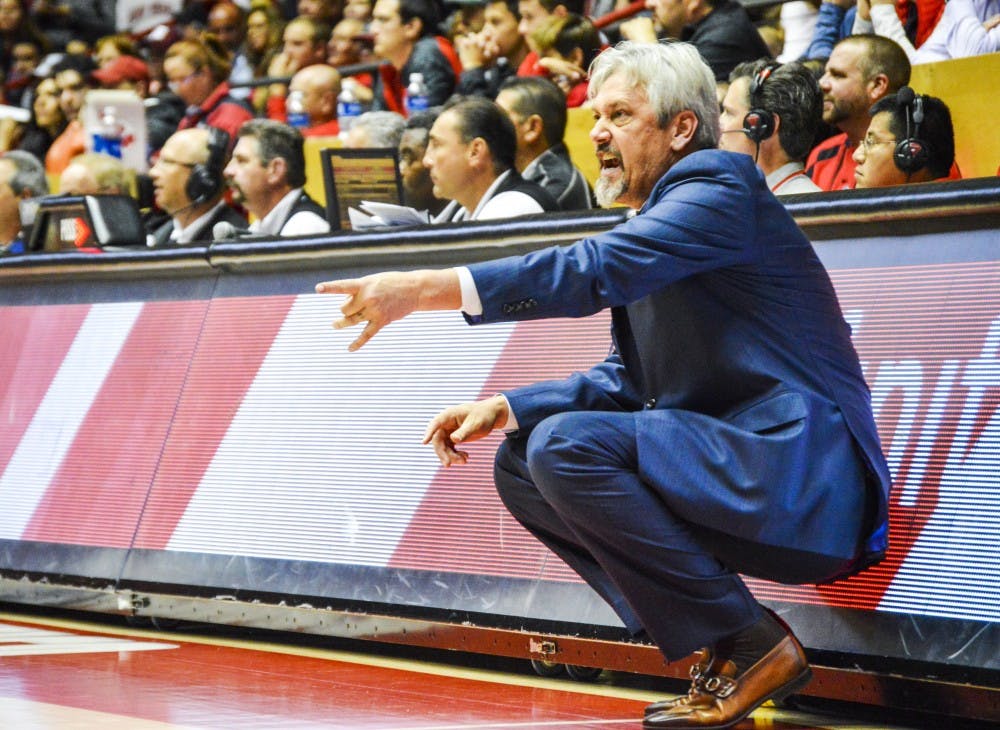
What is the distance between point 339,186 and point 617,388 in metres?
2.33

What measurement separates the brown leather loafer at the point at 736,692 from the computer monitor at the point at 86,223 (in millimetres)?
3237

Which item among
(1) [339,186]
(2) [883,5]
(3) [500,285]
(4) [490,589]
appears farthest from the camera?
(2) [883,5]

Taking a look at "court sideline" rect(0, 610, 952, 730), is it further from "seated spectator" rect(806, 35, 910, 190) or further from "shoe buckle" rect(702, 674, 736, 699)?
"seated spectator" rect(806, 35, 910, 190)

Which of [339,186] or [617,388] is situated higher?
[617,388]

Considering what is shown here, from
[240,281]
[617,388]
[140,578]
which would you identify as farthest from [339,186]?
[617,388]

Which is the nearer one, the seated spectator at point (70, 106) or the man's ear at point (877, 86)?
the man's ear at point (877, 86)

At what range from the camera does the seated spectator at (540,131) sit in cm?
589

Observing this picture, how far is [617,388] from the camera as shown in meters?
3.02

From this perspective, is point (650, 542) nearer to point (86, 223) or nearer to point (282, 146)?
point (86, 223)

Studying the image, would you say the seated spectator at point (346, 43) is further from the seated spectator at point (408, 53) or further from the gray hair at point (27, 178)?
the gray hair at point (27, 178)

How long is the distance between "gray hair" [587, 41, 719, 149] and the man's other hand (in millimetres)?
659

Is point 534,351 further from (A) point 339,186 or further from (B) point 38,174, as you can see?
(B) point 38,174

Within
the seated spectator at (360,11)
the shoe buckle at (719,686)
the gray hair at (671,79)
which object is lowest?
the seated spectator at (360,11)

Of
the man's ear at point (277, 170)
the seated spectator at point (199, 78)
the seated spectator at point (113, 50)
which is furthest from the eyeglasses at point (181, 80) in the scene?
the man's ear at point (277, 170)
